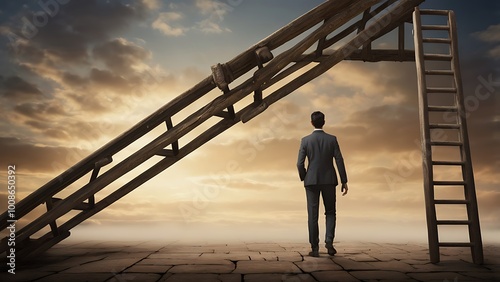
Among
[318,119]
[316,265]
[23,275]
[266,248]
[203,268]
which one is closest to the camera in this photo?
[23,275]

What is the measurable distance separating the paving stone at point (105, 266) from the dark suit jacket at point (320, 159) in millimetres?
2192

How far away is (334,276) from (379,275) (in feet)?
1.26

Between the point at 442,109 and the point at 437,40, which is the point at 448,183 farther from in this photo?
the point at 437,40

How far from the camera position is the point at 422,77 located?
13.9ft

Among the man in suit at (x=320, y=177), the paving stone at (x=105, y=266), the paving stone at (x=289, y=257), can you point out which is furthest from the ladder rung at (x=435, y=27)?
the paving stone at (x=105, y=266)

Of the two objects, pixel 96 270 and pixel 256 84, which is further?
pixel 256 84

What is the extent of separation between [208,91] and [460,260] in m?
3.29

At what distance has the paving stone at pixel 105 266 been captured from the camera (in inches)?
136

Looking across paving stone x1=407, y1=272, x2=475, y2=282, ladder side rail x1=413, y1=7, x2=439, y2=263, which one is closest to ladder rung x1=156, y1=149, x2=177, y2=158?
paving stone x1=407, y1=272, x2=475, y2=282

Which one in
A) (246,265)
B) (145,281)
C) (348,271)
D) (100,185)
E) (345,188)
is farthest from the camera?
(345,188)

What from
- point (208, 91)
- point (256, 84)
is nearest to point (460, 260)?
point (256, 84)

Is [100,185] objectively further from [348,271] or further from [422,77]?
[422,77]

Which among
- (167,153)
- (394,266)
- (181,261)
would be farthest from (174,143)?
(394,266)

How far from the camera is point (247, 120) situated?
4.19 m
